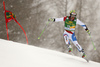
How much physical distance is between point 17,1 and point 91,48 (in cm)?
212

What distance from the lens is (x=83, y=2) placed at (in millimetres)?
2582

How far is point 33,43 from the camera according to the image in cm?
278

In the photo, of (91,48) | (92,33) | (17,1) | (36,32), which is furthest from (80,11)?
(17,1)

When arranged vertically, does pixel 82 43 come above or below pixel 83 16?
below

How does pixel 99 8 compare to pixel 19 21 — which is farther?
pixel 19 21

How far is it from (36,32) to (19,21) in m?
0.50

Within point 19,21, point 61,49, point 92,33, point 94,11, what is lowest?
point 61,49

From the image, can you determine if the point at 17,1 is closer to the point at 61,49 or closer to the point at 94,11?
the point at 61,49

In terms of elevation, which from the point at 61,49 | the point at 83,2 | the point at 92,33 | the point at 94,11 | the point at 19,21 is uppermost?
the point at 83,2

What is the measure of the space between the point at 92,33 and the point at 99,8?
60 centimetres

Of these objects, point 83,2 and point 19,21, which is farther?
point 19,21

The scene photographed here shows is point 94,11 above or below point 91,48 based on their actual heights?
above

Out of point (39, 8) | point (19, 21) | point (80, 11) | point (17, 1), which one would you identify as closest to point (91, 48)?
point (80, 11)

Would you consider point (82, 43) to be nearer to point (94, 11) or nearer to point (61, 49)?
point (61, 49)
